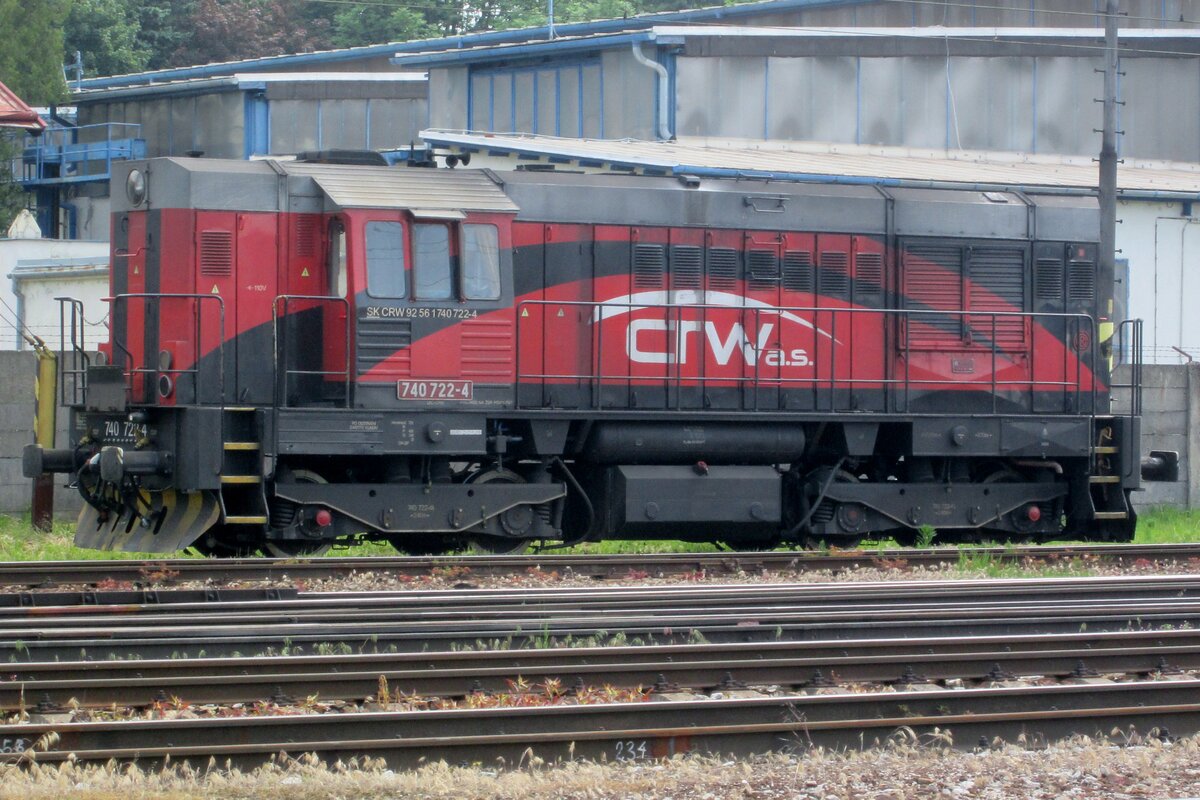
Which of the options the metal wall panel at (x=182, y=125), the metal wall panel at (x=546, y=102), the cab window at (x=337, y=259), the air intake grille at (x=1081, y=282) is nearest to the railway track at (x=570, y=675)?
the cab window at (x=337, y=259)

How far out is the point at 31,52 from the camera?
4600 cm

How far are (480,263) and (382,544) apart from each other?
150 inches

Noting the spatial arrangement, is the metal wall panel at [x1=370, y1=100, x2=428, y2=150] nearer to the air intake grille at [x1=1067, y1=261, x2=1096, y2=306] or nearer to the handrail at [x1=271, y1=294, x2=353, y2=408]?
the air intake grille at [x1=1067, y1=261, x2=1096, y2=306]

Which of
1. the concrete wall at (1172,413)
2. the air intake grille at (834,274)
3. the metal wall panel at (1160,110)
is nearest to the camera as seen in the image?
the air intake grille at (834,274)

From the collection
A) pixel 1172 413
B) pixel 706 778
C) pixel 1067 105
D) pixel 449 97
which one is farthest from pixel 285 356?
pixel 1067 105

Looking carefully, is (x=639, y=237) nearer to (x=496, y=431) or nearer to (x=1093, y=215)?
(x=496, y=431)

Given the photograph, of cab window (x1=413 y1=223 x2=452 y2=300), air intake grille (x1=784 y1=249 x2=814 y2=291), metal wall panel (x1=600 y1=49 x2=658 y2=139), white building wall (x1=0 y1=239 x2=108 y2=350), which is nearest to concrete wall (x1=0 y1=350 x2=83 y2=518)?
cab window (x1=413 y1=223 x2=452 y2=300)

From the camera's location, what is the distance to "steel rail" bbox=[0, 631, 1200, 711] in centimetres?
740

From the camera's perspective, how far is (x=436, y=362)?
43.9 feet

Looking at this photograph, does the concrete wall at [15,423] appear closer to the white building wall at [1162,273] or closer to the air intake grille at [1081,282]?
the air intake grille at [1081,282]

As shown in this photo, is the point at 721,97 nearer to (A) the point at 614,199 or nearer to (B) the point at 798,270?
(B) the point at 798,270

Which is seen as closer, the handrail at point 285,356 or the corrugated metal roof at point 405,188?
the handrail at point 285,356

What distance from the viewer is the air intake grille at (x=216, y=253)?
516 inches

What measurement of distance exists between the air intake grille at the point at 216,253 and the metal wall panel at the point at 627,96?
15586mm
